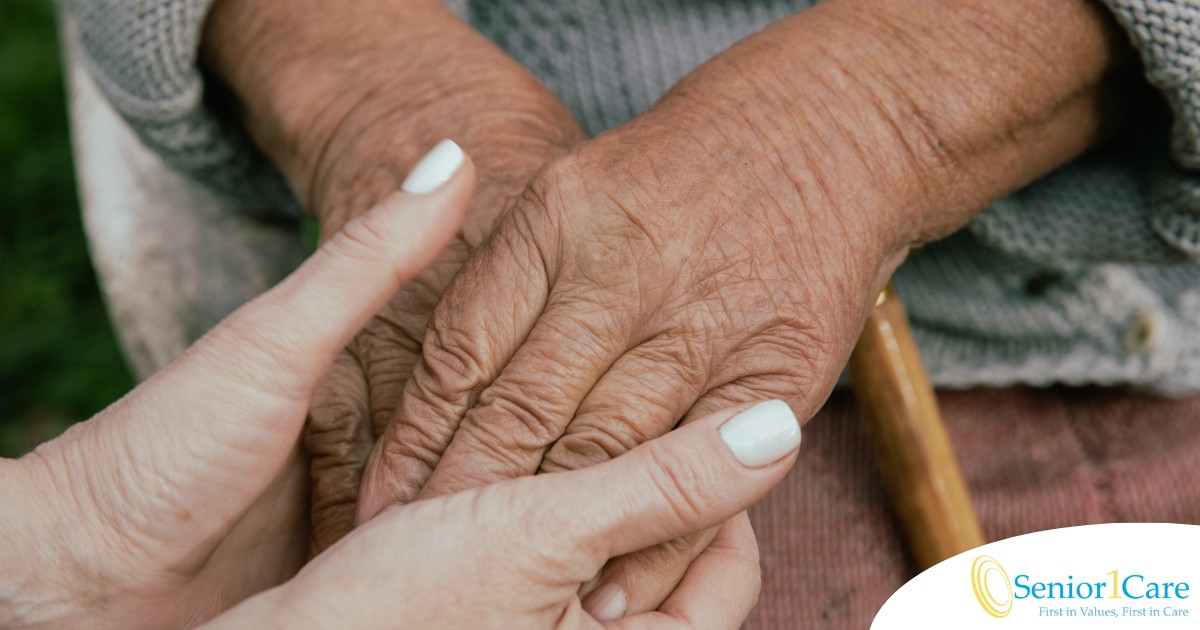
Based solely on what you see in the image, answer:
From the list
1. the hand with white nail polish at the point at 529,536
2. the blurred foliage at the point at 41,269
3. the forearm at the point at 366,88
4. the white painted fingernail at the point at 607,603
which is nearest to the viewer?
the hand with white nail polish at the point at 529,536

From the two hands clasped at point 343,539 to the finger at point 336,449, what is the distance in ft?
0.37

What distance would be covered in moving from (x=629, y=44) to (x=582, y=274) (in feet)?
1.41

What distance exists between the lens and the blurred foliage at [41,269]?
2150 mm

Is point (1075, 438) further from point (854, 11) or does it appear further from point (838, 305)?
point (854, 11)

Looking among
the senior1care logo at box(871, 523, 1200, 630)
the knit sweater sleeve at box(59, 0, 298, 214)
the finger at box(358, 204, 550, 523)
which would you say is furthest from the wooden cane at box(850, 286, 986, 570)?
the knit sweater sleeve at box(59, 0, 298, 214)

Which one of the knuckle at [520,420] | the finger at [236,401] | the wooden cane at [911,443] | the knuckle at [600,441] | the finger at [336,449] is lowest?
the wooden cane at [911,443]

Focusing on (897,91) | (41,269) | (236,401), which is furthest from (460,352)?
(41,269)

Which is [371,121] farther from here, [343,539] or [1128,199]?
[1128,199]

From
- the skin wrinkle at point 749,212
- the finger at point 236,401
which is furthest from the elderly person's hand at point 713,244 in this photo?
the finger at point 236,401

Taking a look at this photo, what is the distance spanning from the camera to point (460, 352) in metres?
0.90

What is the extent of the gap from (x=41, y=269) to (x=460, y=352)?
1852 millimetres

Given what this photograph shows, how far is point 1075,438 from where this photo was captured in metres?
1.20

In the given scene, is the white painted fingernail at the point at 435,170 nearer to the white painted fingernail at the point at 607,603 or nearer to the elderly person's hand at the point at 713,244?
the elderly person's hand at the point at 713,244

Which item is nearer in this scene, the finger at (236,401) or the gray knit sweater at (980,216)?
the finger at (236,401)
